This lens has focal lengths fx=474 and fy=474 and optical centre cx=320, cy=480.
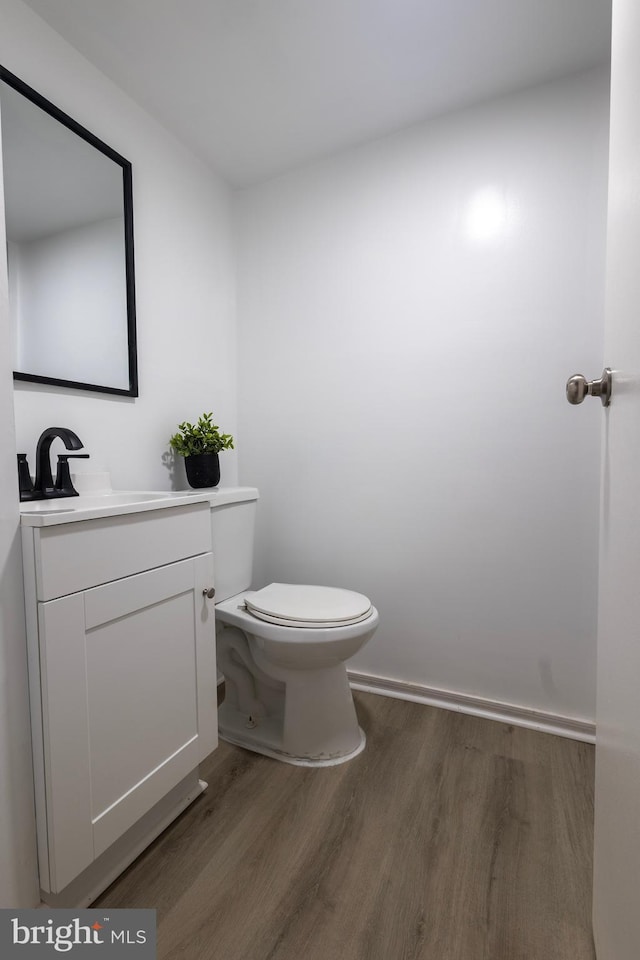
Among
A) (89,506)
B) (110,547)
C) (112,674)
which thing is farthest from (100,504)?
(112,674)

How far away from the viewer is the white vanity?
2.96 ft

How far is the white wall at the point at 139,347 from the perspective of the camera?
0.90 metres

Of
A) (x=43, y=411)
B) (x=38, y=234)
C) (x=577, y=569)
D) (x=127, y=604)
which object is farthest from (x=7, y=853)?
(x=577, y=569)

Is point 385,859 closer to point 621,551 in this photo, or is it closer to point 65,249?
point 621,551

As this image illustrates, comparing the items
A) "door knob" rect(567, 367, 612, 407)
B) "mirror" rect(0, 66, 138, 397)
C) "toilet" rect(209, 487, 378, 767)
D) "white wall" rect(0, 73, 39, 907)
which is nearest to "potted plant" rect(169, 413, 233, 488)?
"toilet" rect(209, 487, 378, 767)

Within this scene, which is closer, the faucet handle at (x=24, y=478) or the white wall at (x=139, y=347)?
the white wall at (x=139, y=347)

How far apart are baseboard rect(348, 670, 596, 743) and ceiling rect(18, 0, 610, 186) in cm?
212

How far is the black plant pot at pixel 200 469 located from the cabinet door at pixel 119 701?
506mm

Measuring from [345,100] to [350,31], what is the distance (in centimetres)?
27

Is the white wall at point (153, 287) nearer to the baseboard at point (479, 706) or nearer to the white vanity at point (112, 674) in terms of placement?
the white vanity at point (112, 674)

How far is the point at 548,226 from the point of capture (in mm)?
1576

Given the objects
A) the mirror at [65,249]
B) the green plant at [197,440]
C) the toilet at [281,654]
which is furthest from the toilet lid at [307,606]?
the mirror at [65,249]

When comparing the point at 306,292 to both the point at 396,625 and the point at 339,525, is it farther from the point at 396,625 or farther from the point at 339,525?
the point at 396,625

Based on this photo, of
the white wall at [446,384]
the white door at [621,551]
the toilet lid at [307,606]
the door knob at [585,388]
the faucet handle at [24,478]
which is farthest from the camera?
the white wall at [446,384]
